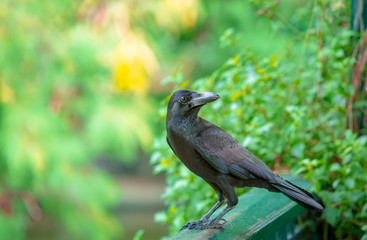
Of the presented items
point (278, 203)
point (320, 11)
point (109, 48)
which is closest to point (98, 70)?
point (109, 48)

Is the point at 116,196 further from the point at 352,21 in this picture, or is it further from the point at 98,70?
the point at 352,21

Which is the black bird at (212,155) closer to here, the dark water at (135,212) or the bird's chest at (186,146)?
the bird's chest at (186,146)

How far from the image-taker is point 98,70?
4.91 m

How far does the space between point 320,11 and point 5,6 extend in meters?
3.22

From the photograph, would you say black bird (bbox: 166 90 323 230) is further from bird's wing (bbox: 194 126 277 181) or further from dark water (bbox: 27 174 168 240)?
dark water (bbox: 27 174 168 240)

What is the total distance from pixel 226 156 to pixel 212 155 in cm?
5

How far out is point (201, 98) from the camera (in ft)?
3.43

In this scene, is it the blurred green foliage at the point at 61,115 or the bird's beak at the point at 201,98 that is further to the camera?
the blurred green foliage at the point at 61,115

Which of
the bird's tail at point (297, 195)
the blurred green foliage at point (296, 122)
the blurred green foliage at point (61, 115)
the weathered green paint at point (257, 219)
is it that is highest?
the blurred green foliage at point (61, 115)

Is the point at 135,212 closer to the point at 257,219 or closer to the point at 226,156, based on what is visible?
the point at 257,219

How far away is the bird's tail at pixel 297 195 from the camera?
1.12 m

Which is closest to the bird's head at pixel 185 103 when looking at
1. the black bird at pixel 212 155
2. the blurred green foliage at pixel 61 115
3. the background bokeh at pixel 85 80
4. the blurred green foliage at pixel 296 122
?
the black bird at pixel 212 155

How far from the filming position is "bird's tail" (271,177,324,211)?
1115 millimetres

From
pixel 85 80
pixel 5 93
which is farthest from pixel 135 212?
pixel 5 93
